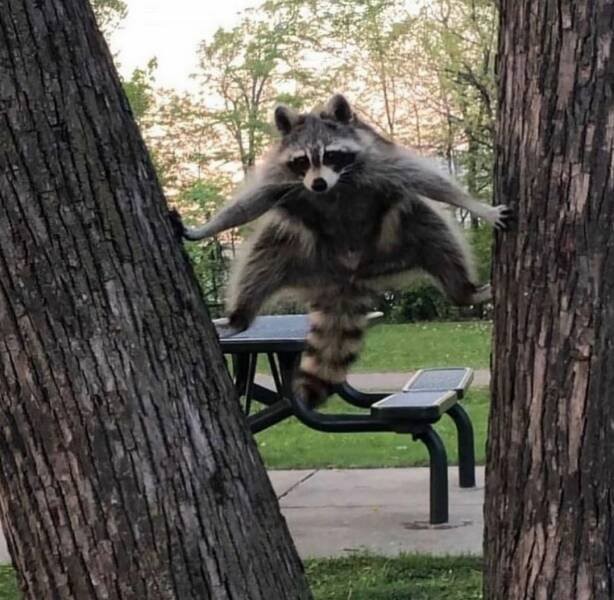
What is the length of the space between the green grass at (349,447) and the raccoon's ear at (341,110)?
10.6 feet

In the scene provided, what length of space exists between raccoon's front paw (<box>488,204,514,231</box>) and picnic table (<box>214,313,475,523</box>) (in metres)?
2.22

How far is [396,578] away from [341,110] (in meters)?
1.75

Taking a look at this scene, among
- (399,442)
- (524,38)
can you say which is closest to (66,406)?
(524,38)

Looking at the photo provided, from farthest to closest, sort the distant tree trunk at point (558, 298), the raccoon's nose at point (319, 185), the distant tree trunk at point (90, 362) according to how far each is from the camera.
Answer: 1. the raccoon's nose at point (319, 185)
2. the distant tree trunk at point (558, 298)
3. the distant tree trunk at point (90, 362)

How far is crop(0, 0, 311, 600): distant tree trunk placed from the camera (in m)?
2.02

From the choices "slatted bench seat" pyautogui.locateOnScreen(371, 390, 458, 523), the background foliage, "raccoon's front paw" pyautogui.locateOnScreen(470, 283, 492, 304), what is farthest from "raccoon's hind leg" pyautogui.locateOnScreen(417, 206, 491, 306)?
the background foliage

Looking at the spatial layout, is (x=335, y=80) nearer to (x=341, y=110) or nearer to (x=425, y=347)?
(x=425, y=347)

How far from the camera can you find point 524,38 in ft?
7.79

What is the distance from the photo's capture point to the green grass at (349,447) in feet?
22.7

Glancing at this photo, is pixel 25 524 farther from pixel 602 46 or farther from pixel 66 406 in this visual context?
pixel 602 46

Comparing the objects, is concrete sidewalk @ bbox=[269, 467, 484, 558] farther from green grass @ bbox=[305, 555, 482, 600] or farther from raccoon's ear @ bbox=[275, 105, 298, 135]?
raccoon's ear @ bbox=[275, 105, 298, 135]

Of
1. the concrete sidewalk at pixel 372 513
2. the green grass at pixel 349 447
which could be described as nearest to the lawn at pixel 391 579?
the concrete sidewalk at pixel 372 513

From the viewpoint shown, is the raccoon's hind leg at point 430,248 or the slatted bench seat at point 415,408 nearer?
the raccoon's hind leg at point 430,248

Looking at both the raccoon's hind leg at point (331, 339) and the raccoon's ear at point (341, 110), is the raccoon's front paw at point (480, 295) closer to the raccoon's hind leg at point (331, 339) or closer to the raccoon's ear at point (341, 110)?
the raccoon's hind leg at point (331, 339)
